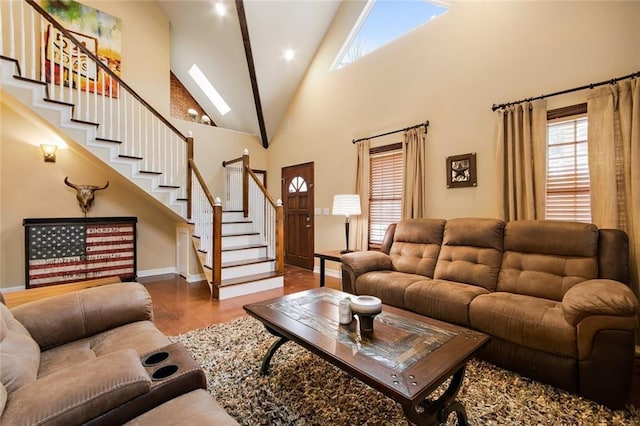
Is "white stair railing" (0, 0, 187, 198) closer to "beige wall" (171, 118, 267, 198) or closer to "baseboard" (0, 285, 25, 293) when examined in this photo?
"beige wall" (171, 118, 267, 198)

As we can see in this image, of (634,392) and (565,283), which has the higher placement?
(565,283)

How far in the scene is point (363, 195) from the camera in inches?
174

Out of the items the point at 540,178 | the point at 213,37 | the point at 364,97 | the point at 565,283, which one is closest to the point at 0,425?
the point at 565,283

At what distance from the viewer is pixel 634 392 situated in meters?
1.89

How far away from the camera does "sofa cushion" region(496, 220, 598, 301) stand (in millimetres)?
2293

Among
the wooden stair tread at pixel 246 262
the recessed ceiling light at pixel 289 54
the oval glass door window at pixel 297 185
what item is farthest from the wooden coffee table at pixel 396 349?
the recessed ceiling light at pixel 289 54

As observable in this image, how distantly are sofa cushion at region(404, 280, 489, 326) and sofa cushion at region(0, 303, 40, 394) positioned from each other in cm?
255

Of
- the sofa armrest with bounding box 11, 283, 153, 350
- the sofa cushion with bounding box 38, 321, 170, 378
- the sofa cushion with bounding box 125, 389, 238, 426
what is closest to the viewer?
the sofa cushion with bounding box 125, 389, 238, 426

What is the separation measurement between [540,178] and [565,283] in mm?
1076

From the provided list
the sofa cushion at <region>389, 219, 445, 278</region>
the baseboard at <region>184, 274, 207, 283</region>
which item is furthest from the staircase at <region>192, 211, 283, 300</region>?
the sofa cushion at <region>389, 219, 445, 278</region>

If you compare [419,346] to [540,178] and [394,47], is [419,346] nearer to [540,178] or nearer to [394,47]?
[540,178]

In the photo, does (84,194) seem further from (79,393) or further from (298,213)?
(79,393)

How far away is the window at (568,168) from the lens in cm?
267

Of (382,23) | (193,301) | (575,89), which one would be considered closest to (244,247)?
(193,301)
